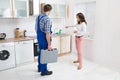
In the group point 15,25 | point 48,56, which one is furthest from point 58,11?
point 48,56

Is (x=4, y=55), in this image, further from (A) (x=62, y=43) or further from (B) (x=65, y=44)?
(B) (x=65, y=44)

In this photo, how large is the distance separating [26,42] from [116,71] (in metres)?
2.45

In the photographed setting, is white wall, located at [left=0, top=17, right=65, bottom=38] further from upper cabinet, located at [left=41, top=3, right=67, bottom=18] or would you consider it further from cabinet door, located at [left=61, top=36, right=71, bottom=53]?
cabinet door, located at [left=61, top=36, right=71, bottom=53]

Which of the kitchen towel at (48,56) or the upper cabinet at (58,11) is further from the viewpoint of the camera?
the upper cabinet at (58,11)

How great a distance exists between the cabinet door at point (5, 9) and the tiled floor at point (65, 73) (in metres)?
1.40

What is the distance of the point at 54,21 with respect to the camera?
506 cm


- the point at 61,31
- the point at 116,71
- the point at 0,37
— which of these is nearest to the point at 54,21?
the point at 61,31

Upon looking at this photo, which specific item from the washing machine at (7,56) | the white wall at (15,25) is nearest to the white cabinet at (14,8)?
the white wall at (15,25)

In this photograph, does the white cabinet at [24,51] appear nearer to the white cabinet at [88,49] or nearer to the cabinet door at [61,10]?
the cabinet door at [61,10]

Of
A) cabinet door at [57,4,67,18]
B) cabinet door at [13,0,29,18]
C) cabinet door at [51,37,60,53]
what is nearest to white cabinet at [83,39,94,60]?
cabinet door at [51,37,60,53]

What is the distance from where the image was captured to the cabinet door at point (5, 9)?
3473 mm

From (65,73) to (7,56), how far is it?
4.95ft

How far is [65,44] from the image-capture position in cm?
484

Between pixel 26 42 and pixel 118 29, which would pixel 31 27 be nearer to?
pixel 26 42
